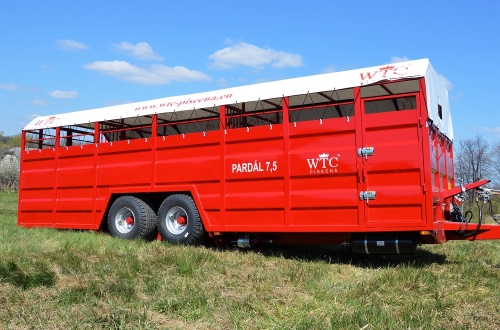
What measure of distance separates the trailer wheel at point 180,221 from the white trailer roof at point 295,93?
1.68 meters

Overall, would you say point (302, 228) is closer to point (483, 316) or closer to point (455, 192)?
point (455, 192)

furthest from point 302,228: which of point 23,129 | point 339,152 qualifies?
point 23,129

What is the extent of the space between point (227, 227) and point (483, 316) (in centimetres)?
433

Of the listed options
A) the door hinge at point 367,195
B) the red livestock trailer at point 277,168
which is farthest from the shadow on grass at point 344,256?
the door hinge at point 367,195

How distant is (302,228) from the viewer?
7172 mm

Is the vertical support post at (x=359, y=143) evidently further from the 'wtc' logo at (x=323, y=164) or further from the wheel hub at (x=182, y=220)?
the wheel hub at (x=182, y=220)

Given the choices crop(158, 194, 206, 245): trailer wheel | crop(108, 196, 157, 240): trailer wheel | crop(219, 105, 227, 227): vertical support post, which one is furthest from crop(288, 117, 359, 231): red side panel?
crop(108, 196, 157, 240): trailer wheel

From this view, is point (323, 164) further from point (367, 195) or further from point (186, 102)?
point (186, 102)

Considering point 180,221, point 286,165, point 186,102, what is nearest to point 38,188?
point 180,221

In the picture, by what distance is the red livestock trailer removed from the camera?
6578 mm

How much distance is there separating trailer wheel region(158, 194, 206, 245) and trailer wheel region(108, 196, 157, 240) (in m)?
0.28

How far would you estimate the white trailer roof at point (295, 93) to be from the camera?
6.64 m

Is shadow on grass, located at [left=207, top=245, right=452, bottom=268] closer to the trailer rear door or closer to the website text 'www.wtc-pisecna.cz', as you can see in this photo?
the trailer rear door

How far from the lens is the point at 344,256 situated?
26.3ft
